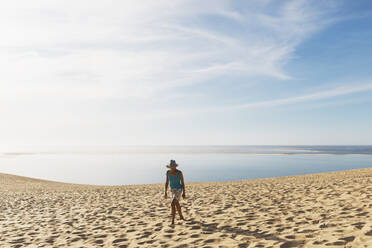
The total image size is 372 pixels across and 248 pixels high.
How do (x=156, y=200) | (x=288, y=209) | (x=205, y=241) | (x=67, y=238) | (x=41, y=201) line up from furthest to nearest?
(x=41, y=201) → (x=156, y=200) → (x=288, y=209) → (x=67, y=238) → (x=205, y=241)

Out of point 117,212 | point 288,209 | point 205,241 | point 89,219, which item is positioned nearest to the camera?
point 205,241

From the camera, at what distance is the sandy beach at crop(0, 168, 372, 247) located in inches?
226

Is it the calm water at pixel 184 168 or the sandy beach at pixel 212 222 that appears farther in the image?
the calm water at pixel 184 168

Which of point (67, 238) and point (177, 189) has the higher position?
point (177, 189)

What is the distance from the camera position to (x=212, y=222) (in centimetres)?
741

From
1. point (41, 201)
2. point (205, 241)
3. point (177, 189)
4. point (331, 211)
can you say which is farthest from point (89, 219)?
point (331, 211)

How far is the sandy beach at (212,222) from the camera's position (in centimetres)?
574

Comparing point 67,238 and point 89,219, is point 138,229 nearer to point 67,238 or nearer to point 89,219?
point 67,238

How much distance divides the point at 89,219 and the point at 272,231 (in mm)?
5731

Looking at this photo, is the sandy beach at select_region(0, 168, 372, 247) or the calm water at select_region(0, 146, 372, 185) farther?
the calm water at select_region(0, 146, 372, 185)

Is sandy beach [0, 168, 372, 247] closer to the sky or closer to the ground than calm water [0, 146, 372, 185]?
closer to the sky

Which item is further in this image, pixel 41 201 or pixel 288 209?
pixel 41 201

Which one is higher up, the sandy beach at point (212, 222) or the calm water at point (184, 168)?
the sandy beach at point (212, 222)

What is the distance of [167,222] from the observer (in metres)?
7.74
